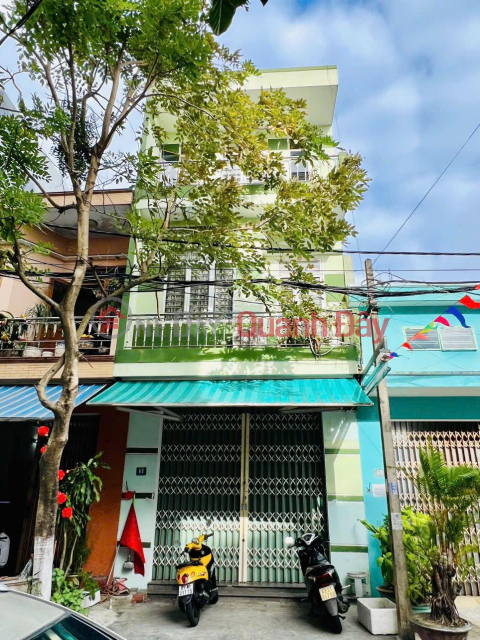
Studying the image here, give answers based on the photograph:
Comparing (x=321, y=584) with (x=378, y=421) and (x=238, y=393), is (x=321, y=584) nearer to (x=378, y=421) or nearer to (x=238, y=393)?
(x=238, y=393)

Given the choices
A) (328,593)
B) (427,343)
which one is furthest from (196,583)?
(427,343)

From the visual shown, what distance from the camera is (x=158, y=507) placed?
7.21m

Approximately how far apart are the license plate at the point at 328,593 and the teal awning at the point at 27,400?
3.93m

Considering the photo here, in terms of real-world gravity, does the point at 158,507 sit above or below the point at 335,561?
above

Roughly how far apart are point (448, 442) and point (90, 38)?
292 inches

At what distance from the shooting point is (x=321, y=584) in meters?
5.18

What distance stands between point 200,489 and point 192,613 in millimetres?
2068

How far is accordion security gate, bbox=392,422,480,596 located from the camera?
7.05 meters

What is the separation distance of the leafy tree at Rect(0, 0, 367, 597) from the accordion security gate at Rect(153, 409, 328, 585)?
2584 mm

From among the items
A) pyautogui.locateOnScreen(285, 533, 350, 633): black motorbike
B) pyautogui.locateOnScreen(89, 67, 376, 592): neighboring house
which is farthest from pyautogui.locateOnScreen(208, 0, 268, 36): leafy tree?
pyautogui.locateOnScreen(285, 533, 350, 633): black motorbike

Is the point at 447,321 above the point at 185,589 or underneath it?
above

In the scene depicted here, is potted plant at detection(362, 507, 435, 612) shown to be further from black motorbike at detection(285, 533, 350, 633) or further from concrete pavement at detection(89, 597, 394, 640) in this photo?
black motorbike at detection(285, 533, 350, 633)

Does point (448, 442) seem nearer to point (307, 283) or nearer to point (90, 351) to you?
point (307, 283)

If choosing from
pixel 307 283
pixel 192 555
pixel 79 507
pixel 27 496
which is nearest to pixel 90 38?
pixel 307 283
